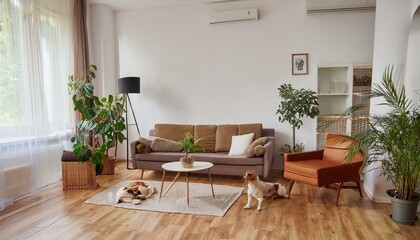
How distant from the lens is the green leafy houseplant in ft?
12.3

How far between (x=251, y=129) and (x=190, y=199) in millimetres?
1646

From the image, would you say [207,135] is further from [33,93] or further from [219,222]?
[33,93]

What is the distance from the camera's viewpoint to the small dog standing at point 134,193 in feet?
10.5

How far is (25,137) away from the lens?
347 centimetres

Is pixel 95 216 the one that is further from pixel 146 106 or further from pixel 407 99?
pixel 407 99

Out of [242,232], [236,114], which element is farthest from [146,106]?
[242,232]

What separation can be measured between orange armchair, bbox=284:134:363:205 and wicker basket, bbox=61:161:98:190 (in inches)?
106

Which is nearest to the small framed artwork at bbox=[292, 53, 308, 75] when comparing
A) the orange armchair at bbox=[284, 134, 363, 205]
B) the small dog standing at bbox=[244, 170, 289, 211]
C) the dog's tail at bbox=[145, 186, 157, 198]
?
the orange armchair at bbox=[284, 134, 363, 205]

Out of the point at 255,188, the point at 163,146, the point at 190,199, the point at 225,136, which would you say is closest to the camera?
the point at 255,188

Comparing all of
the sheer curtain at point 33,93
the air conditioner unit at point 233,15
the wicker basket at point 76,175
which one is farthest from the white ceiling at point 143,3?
the wicker basket at point 76,175

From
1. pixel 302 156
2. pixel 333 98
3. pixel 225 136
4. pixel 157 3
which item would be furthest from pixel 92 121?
pixel 333 98

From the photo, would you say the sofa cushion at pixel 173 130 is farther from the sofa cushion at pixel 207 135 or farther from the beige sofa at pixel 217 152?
the sofa cushion at pixel 207 135

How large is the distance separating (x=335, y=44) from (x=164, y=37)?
9.71 feet

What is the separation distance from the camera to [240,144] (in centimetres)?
414
